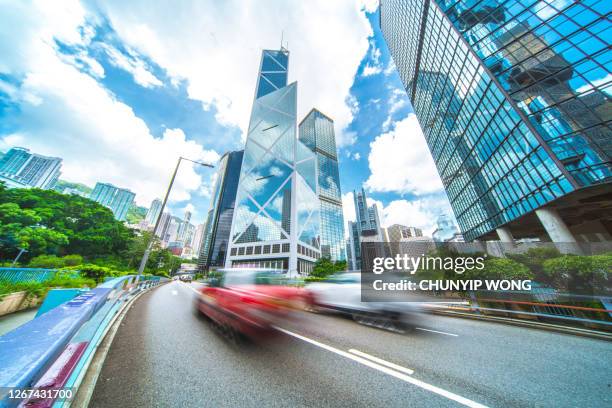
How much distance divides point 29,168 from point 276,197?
68.9 metres

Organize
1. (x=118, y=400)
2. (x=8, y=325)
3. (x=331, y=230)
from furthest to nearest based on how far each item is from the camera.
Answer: (x=331, y=230) < (x=8, y=325) < (x=118, y=400)

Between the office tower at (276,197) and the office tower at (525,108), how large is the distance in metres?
37.7

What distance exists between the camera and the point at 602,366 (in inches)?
142

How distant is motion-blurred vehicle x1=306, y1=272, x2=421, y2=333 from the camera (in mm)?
5613

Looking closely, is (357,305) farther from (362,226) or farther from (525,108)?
(362,226)

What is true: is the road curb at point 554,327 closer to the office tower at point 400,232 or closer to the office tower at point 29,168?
the office tower at point 29,168

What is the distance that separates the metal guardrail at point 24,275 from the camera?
644 cm

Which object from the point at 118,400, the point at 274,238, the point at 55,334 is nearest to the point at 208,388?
the point at 118,400

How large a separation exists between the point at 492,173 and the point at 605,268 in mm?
19142

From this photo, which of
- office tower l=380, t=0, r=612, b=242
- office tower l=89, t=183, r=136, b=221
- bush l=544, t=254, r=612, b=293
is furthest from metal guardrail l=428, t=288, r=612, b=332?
office tower l=89, t=183, r=136, b=221

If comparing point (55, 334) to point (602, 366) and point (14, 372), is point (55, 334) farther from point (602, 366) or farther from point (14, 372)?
point (602, 366)

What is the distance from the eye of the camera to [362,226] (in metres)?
102

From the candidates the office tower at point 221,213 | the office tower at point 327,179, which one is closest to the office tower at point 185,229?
the office tower at point 221,213

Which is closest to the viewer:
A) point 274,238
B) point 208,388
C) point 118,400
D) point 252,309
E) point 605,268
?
point 118,400
